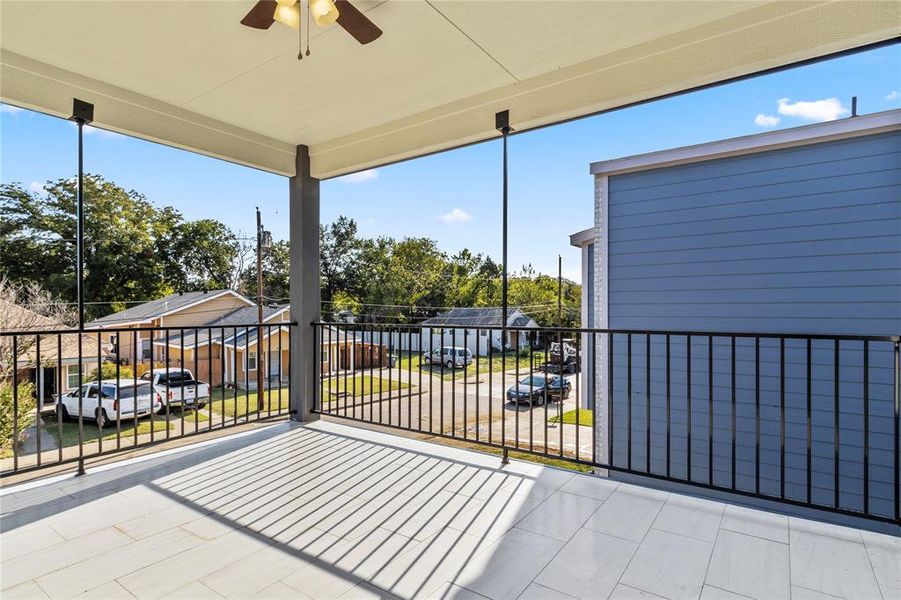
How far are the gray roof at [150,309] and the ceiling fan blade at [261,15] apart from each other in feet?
39.0

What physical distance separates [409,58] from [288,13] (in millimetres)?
834

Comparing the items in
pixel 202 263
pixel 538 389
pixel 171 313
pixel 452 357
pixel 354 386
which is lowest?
pixel 538 389

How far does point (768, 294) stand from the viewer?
383 centimetres

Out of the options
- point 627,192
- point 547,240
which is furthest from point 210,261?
point 627,192

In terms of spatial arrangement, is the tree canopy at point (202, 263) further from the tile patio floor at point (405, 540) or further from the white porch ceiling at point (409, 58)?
the tile patio floor at point (405, 540)

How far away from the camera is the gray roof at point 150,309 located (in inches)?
472

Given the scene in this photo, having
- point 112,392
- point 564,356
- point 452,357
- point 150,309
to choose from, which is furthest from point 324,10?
point 150,309

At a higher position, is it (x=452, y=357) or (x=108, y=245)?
(x=108, y=245)

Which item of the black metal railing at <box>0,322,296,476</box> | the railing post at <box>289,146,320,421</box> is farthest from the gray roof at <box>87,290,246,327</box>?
the railing post at <box>289,146,320,421</box>

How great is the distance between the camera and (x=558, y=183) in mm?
14891

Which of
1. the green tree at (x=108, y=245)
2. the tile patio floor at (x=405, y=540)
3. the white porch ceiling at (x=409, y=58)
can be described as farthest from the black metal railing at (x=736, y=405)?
the green tree at (x=108, y=245)

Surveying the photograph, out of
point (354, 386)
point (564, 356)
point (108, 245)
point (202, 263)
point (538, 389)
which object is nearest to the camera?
point (354, 386)

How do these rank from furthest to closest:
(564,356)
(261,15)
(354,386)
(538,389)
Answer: (538,389), (564,356), (354,386), (261,15)

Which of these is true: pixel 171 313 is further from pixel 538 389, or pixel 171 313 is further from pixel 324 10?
pixel 324 10
